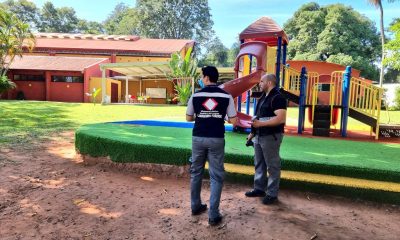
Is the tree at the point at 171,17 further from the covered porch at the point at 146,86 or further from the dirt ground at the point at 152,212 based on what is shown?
the dirt ground at the point at 152,212

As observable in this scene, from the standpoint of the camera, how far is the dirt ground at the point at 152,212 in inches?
135

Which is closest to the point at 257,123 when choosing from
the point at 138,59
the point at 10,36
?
the point at 10,36

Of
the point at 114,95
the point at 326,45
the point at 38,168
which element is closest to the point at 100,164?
the point at 38,168

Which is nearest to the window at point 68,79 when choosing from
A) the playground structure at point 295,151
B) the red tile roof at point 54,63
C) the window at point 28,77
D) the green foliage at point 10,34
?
the red tile roof at point 54,63

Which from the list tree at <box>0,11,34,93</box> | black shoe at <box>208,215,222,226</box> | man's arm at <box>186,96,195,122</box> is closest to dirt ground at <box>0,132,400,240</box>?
black shoe at <box>208,215,222,226</box>

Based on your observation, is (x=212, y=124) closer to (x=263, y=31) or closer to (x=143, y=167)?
(x=143, y=167)

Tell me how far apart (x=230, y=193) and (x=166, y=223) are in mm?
1299

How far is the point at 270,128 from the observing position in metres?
3.93

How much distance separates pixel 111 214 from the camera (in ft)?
13.0

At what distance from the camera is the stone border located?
18.0ft

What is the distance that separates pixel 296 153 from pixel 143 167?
276 centimetres

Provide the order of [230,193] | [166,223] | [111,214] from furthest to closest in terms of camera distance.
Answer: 1. [230,193]
2. [111,214]
3. [166,223]

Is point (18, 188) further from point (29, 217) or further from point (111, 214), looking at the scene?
point (111, 214)

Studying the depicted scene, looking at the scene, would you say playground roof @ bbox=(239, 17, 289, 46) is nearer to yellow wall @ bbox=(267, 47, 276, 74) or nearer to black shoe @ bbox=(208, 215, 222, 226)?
yellow wall @ bbox=(267, 47, 276, 74)
